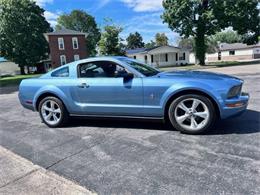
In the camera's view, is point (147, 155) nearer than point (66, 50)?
Yes

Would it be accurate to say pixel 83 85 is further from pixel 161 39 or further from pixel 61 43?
pixel 161 39

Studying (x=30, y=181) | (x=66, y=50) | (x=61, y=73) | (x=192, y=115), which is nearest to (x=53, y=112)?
(x=61, y=73)

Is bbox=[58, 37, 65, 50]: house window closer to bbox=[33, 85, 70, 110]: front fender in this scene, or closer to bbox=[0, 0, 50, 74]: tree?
bbox=[0, 0, 50, 74]: tree

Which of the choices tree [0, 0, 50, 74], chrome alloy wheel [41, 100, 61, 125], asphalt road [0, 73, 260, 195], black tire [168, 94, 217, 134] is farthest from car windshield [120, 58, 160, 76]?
tree [0, 0, 50, 74]

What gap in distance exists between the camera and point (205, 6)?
3500cm

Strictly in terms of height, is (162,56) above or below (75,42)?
below

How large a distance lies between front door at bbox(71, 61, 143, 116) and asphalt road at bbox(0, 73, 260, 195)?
44cm

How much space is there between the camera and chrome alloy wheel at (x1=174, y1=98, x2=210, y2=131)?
195 inches

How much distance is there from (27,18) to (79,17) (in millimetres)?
29612

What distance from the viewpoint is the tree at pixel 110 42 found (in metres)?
35.7

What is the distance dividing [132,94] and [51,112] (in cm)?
207

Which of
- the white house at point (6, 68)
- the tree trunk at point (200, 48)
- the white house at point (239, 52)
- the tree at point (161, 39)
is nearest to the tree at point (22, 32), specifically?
the white house at point (6, 68)

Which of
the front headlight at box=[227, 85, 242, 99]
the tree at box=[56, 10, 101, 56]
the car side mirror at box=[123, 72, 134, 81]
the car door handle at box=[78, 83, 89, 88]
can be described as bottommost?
the front headlight at box=[227, 85, 242, 99]

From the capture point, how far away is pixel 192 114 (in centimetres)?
501
